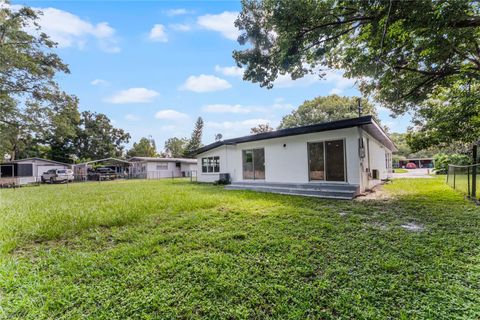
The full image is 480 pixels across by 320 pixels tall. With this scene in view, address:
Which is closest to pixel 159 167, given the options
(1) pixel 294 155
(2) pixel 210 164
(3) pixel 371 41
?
(2) pixel 210 164

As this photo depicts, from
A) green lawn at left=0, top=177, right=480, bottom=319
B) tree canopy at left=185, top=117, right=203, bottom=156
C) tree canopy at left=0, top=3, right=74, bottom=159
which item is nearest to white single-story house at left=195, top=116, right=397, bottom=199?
green lawn at left=0, top=177, right=480, bottom=319

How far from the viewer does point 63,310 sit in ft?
7.39

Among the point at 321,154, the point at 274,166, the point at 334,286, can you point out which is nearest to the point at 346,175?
the point at 321,154

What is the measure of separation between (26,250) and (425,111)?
13.9m

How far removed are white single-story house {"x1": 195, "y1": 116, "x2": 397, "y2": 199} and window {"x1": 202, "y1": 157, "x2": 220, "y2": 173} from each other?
7.02ft

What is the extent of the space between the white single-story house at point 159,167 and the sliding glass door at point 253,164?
15551 millimetres

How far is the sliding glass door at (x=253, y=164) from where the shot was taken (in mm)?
11245

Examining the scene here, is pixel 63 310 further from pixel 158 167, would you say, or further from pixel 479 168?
pixel 158 167

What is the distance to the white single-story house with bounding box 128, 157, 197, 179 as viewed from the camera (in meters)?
24.3

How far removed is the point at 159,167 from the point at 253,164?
17137 millimetres

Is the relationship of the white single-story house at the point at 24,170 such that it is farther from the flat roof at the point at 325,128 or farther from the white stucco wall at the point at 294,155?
the white stucco wall at the point at 294,155

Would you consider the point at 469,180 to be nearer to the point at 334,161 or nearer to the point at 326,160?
the point at 334,161

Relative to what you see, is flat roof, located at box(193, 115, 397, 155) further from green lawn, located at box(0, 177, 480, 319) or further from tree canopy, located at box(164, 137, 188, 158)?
tree canopy, located at box(164, 137, 188, 158)

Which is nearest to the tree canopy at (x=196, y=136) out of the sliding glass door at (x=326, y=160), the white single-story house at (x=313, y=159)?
the white single-story house at (x=313, y=159)
